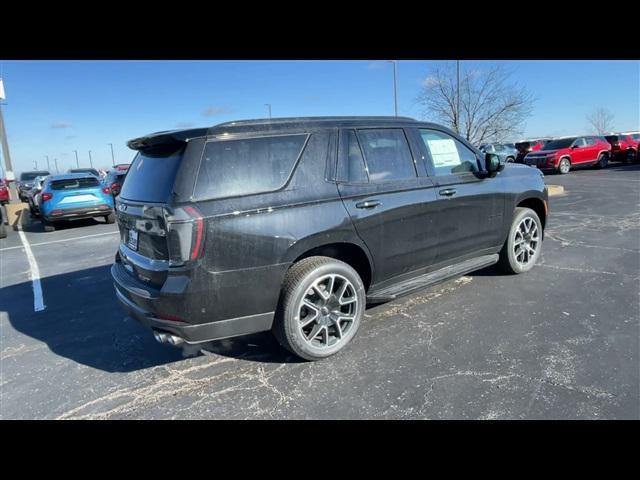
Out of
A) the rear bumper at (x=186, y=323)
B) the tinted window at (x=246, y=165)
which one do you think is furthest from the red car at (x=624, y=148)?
the rear bumper at (x=186, y=323)

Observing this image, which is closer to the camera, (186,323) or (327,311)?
(186,323)

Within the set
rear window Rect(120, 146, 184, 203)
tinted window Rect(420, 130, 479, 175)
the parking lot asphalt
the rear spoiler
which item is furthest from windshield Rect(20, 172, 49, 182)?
tinted window Rect(420, 130, 479, 175)

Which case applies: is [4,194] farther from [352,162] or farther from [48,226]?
[352,162]

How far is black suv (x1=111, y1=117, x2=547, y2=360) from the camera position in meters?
2.72

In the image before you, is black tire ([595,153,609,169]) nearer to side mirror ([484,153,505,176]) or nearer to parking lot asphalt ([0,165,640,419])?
parking lot asphalt ([0,165,640,419])

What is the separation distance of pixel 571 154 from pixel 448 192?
21.3 m

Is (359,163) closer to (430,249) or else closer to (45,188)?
(430,249)

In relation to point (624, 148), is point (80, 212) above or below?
below

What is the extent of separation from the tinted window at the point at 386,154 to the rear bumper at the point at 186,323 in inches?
63.0

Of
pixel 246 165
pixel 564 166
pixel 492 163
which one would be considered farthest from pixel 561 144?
pixel 246 165

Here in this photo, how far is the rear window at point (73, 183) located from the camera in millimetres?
10992

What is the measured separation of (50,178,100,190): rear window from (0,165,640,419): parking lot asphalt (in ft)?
22.9

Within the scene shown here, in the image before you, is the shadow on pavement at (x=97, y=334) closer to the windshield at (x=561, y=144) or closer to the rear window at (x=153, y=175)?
the rear window at (x=153, y=175)

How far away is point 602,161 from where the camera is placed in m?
22.4
